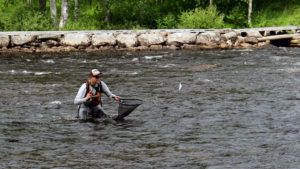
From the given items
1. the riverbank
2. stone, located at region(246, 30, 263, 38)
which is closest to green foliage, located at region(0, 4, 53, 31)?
the riverbank

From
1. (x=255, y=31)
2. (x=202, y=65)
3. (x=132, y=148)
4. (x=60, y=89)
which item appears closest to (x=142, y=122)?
(x=132, y=148)

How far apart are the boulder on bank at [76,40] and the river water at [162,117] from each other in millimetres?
4681

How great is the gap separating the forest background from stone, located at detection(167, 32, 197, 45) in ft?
10.9

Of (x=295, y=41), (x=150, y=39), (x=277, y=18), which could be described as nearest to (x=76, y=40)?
(x=150, y=39)

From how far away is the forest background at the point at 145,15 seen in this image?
32562 mm

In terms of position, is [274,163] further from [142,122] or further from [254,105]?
[254,105]

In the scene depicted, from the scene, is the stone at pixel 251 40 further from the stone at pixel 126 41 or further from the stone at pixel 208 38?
the stone at pixel 126 41

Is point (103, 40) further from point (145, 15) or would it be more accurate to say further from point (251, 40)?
point (251, 40)

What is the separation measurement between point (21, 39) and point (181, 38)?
8766 mm

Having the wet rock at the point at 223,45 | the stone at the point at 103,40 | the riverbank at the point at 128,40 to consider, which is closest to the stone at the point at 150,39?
the riverbank at the point at 128,40

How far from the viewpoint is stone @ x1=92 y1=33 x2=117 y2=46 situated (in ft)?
97.3

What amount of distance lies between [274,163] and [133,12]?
27.8 meters

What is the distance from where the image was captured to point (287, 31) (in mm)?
33312

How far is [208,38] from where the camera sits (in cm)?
3069
